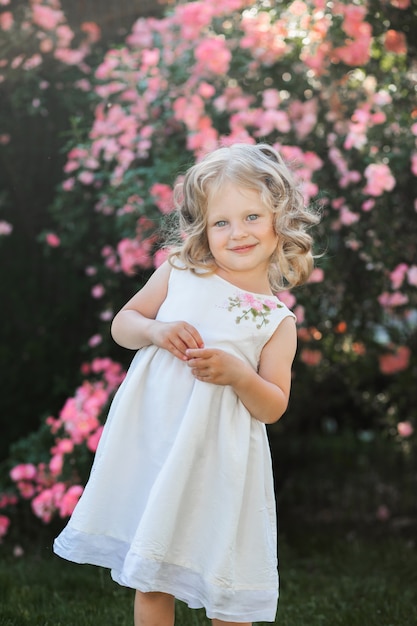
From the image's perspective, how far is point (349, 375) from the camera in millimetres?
4160

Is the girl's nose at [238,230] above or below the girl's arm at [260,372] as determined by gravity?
above

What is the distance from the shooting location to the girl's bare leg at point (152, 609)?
208 centimetres

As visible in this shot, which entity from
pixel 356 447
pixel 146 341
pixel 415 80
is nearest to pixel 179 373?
pixel 146 341

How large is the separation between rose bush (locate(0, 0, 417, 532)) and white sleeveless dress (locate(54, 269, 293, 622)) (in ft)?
4.64

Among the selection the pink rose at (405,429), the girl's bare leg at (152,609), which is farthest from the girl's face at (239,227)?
the pink rose at (405,429)

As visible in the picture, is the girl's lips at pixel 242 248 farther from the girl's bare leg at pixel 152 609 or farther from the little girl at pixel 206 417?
the girl's bare leg at pixel 152 609

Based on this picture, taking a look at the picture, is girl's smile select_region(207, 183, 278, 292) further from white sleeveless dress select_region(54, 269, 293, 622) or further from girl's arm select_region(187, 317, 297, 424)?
girl's arm select_region(187, 317, 297, 424)

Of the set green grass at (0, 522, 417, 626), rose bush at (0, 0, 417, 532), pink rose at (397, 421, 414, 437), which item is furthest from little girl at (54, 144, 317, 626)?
pink rose at (397, 421, 414, 437)

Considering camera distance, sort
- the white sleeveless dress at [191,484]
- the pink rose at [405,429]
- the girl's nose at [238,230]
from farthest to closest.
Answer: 1. the pink rose at [405,429]
2. the girl's nose at [238,230]
3. the white sleeveless dress at [191,484]

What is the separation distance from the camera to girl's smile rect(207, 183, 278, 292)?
2154 millimetres

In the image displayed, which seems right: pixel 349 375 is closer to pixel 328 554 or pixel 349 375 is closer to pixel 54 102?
pixel 328 554

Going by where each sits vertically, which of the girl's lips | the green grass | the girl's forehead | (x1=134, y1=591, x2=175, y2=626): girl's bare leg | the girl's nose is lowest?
the green grass

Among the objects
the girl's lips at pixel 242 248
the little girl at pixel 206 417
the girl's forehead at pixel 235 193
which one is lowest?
the little girl at pixel 206 417

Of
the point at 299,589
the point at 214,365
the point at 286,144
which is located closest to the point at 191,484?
the point at 214,365
